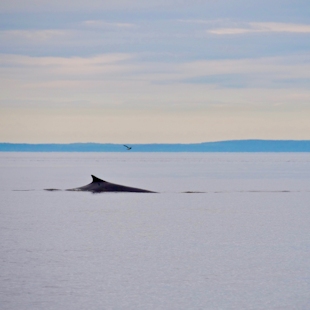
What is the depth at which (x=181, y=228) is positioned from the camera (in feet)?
104

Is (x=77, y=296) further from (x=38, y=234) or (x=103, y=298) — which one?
(x=38, y=234)

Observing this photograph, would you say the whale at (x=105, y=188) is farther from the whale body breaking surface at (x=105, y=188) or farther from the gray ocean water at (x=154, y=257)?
the gray ocean water at (x=154, y=257)

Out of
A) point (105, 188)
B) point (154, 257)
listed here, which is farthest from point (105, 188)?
point (154, 257)

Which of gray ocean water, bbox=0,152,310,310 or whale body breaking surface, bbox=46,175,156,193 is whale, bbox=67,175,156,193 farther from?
gray ocean water, bbox=0,152,310,310

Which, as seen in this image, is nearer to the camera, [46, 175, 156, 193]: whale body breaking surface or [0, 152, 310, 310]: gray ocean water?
[0, 152, 310, 310]: gray ocean water

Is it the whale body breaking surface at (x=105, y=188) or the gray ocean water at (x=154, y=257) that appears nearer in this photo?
the gray ocean water at (x=154, y=257)

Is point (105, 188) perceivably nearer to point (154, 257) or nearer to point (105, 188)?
point (105, 188)

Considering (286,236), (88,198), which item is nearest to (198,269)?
(286,236)

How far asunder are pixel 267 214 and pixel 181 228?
8074 mm

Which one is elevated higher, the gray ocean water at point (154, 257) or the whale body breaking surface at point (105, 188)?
the whale body breaking surface at point (105, 188)

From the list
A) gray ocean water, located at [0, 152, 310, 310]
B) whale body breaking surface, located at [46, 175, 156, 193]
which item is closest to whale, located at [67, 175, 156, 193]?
whale body breaking surface, located at [46, 175, 156, 193]

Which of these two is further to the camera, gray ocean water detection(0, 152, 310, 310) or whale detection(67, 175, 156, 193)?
whale detection(67, 175, 156, 193)

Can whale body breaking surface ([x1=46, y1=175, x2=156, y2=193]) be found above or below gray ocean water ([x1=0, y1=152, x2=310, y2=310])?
above

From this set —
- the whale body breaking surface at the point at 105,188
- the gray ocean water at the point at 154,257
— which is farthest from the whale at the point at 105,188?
the gray ocean water at the point at 154,257
